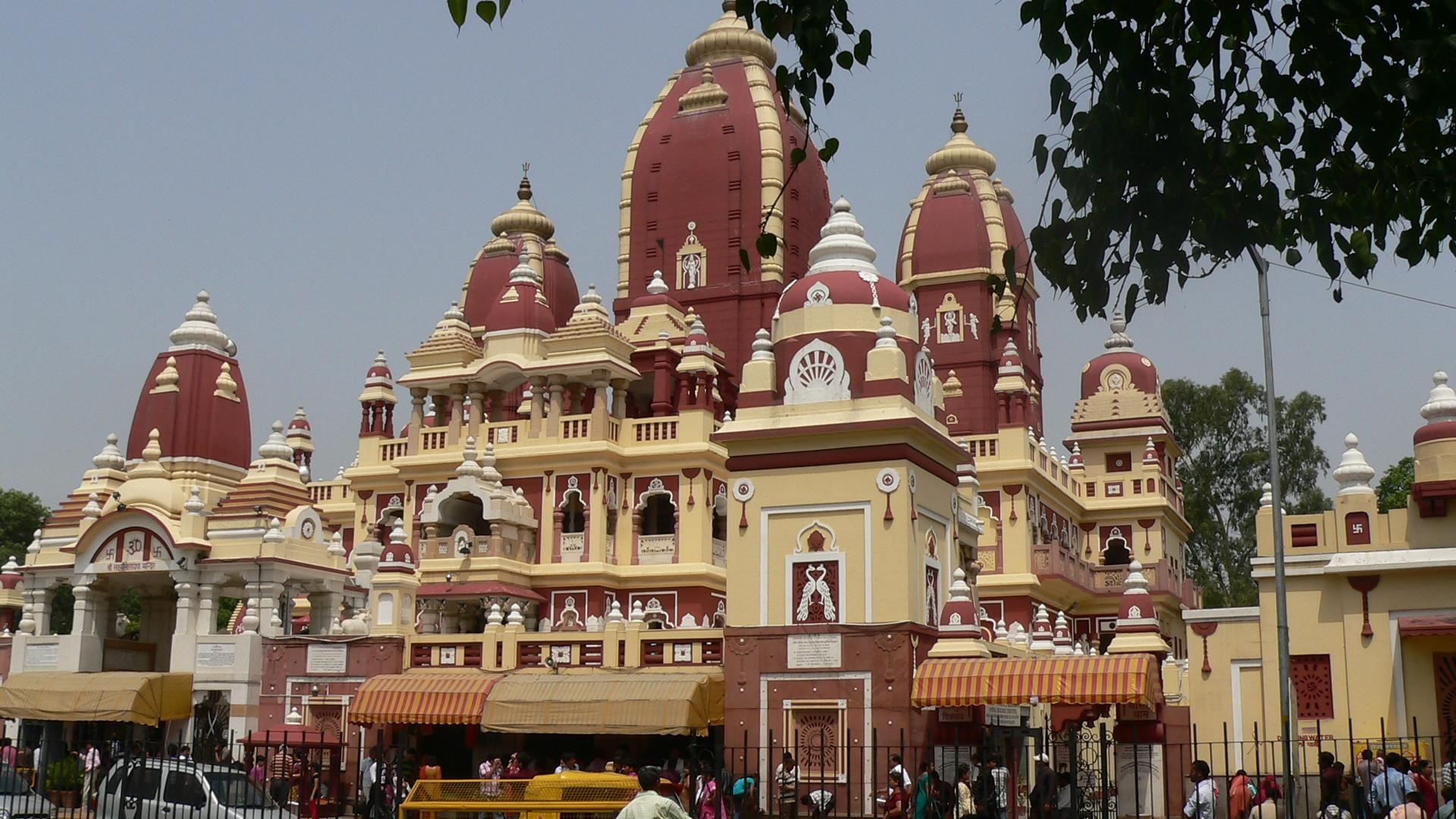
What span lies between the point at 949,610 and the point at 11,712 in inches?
716

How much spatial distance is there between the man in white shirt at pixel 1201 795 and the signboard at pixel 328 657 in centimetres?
1460

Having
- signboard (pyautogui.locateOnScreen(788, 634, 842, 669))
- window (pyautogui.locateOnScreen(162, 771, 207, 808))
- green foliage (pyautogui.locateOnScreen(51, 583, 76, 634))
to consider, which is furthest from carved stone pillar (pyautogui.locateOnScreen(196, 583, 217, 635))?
green foliage (pyautogui.locateOnScreen(51, 583, 76, 634))

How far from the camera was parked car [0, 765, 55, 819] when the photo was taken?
58.5 ft

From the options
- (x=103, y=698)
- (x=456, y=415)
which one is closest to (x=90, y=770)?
(x=103, y=698)

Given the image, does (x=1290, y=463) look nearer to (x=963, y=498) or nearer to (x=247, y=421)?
(x=963, y=498)

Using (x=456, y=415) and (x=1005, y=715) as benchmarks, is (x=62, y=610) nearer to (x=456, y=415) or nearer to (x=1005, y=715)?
(x=456, y=415)

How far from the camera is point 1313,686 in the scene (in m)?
21.2

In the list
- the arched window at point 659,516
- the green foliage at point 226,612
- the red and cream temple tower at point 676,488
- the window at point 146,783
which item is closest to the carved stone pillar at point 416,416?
the red and cream temple tower at point 676,488

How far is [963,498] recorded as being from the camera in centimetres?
2664

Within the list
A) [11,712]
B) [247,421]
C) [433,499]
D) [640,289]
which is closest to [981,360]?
[640,289]

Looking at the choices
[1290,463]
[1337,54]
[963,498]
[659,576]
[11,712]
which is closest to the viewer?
[1337,54]

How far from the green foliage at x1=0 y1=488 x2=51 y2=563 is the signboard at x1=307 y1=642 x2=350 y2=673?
33615mm

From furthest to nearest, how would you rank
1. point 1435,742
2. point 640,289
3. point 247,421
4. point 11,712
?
1. point 640,289
2. point 247,421
3. point 11,712
4. point 1435,742

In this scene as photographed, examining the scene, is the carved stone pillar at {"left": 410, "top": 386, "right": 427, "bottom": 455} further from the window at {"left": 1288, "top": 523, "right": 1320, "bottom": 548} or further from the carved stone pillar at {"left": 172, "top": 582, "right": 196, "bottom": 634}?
the window at {"left": 1288, "top": 523, "right": 1320, "bottom": 548}
